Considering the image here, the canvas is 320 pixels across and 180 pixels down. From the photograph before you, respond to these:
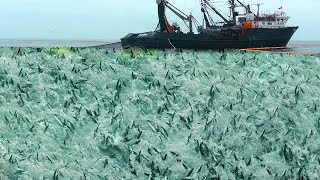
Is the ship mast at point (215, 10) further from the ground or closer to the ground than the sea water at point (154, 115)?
further from the ground

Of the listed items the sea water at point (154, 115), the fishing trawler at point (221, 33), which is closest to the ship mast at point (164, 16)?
the fishing trawler at point (221, 33)

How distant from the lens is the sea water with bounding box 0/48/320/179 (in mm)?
6285

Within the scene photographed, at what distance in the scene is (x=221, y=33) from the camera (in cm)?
4428

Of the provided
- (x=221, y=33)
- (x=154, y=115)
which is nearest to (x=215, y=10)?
(x=221, y=33)

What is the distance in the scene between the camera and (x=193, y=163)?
6.45 metres

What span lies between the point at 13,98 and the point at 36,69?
0.87 metres

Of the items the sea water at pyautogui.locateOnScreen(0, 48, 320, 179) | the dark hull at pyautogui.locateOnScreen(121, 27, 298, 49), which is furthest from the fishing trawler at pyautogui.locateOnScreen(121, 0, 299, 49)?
the sea water at pyautogui.locateOnScreen(0, 48, 320, 179)

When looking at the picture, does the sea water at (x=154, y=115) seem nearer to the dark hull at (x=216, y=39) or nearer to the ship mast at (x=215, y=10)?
the dark hull at (x=216, y=39)

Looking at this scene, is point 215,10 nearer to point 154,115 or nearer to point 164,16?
point 164,16

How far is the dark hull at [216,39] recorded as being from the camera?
1559 inches

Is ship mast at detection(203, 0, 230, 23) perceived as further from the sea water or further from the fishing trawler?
the sea water

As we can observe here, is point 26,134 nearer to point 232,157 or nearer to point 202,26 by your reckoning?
point 232,157

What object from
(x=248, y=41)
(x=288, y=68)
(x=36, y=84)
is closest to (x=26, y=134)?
(x=36, y=84)

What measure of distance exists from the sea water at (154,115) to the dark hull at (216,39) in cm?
3030
